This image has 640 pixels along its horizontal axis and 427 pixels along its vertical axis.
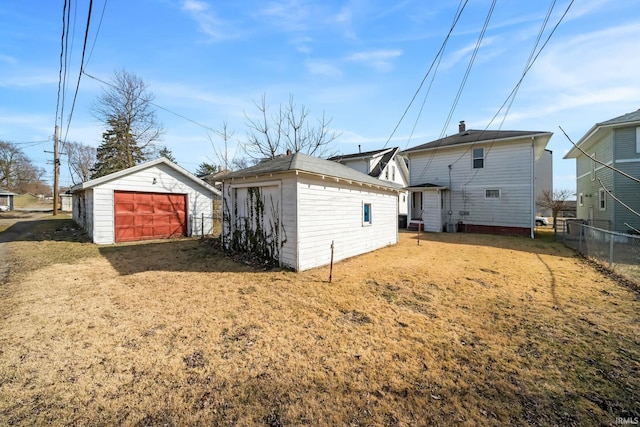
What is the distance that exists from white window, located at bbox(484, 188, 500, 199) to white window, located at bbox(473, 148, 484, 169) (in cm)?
148

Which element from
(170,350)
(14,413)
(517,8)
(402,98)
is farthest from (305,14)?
(14,413)

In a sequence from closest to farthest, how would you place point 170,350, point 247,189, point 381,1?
point 170,350 → point 381,1 → point 247,189

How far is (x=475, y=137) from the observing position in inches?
672

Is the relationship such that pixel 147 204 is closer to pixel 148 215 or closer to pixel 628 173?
pixel 148 215

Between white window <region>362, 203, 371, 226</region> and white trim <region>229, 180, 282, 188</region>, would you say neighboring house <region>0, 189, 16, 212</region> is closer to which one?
white trim <region>229, 180, 282, 188</region>

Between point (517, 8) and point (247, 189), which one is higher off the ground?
point (517, 8)

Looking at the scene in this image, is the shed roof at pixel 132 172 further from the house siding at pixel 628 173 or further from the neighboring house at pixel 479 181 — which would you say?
the house siding at pixel 628 173

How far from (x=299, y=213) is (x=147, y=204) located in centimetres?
924

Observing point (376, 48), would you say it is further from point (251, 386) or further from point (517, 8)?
point (251, 386)

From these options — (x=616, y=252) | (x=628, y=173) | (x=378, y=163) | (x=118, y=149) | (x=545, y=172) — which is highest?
(x=118, y=149)

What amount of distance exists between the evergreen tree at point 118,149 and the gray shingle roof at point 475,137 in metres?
25.4

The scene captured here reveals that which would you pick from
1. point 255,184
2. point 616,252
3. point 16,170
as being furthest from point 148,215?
point 16,170

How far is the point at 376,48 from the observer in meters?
8.14

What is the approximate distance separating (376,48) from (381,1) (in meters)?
1.70
